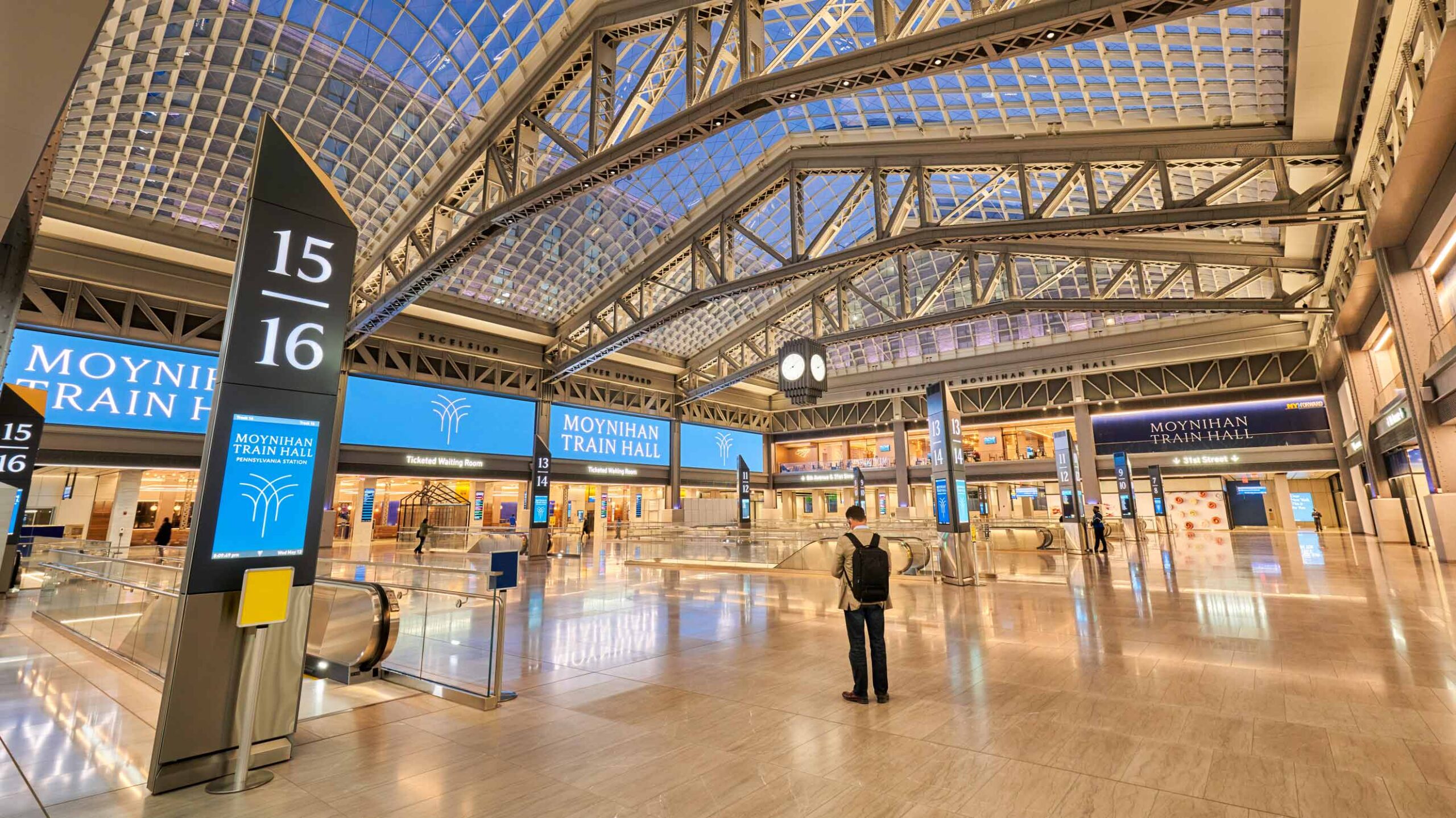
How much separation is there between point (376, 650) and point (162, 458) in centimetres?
2316

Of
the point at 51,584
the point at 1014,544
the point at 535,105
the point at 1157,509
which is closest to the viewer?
the point at 51,584

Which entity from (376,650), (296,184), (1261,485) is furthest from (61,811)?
(1261,485)

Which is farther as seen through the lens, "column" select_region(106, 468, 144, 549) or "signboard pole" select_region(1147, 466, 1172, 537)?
"signboard pole" select_region(1147, 466, 1172, 537)

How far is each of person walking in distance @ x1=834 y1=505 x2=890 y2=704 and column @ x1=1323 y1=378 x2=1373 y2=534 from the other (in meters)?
36.5

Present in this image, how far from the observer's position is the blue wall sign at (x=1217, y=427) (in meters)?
33.4

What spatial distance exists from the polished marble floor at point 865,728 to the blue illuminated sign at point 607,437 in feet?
85.3

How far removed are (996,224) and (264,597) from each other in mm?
17761

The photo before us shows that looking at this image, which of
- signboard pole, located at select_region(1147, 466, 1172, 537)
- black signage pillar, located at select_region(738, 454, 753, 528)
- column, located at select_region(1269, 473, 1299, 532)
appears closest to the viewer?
signboard pole, located at select_region(1147, 466, 1172, 537)

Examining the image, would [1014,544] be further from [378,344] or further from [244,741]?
[378,344]

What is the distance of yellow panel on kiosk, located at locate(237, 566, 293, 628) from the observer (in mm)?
4238

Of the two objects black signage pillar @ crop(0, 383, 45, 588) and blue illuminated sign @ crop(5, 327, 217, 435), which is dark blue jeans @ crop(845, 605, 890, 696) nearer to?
black signage pillar @ crop(0, 383, 45, 588)

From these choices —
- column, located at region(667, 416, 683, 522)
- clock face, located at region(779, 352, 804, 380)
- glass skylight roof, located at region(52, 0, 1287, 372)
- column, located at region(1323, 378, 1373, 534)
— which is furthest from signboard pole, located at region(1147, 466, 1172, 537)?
column, located at region(667, 416, 683, 522)

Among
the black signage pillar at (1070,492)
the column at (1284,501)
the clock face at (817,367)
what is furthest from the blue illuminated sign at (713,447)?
the column at (1284,501)

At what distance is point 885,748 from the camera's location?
4449 mm
